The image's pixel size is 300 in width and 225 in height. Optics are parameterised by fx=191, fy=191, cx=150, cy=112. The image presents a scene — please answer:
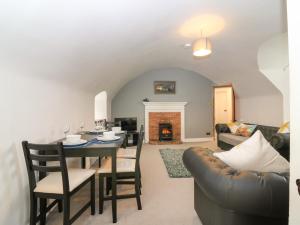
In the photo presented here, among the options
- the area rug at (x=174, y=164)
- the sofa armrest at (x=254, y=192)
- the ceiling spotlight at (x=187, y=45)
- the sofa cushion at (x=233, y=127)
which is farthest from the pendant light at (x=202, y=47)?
the sofa cushion at (x=233, y=127)

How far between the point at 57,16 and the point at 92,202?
6.20 feet

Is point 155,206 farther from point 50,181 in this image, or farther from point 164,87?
point 164,87

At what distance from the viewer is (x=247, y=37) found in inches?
137

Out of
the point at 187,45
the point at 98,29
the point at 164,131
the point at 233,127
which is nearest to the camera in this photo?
the point at 98,29

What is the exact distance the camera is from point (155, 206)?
2.39m

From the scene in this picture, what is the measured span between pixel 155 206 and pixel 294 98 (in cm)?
210

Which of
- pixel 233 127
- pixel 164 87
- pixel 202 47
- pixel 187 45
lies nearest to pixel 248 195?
pixel 202 47

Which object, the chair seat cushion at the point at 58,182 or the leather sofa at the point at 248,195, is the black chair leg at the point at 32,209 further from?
the leather sofa at the point at 248,195

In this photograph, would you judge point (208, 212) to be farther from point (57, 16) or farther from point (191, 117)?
point (191, 117)

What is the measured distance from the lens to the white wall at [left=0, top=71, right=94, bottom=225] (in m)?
1.59

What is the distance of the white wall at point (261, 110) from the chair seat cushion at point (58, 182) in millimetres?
4433

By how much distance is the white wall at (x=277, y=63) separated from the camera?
3693 millimetres

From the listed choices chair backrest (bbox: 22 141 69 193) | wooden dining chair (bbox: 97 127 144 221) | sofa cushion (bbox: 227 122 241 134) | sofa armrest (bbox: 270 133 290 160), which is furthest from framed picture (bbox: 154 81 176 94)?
chair backrest (bbox: 22 141 69 193)

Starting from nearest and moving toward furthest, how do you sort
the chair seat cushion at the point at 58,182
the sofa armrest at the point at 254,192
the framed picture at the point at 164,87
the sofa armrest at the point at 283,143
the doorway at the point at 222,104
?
the sofa armrest at the point at 254,192 < the chair seat cushion at the point at 58,182 < the sofa armrest at the point at 283,143 < the framed picture at the point at 164,87 < the doorway at the point at 222,104
